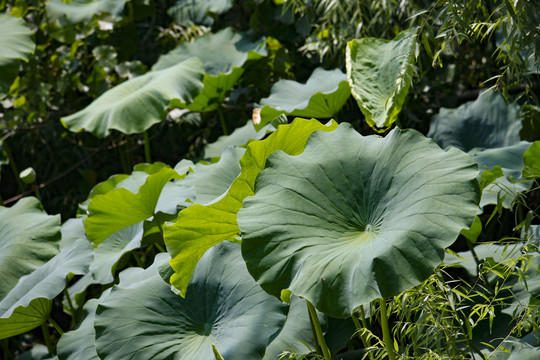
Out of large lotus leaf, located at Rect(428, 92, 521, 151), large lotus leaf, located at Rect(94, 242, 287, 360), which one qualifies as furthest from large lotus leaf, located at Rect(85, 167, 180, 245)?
large lotus leaf, located at Rect(428, 92, 521, 151)

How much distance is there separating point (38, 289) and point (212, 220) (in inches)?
29.5

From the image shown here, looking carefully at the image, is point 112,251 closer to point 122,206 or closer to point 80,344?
point 122,206

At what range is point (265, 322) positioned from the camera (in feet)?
4.54

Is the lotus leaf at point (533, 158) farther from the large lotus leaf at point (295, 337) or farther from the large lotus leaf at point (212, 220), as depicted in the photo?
the large lotus leaf at point (295, 337)

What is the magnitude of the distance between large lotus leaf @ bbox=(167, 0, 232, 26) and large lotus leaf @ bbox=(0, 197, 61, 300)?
147 centimetres

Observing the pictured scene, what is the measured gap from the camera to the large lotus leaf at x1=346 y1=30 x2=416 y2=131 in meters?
1.71

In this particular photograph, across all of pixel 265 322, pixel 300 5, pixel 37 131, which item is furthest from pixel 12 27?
pixel 265 322

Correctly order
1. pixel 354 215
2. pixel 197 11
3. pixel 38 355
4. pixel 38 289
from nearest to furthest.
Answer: pixel 354 215 < pixel 38 289 < pixel 38 355 < pixel 197 11

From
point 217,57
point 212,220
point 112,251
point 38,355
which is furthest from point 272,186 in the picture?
point 217,57

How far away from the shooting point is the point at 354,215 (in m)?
1.27

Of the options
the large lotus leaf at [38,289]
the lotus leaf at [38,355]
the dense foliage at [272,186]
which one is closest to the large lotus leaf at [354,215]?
the dense foliage at [272,186]

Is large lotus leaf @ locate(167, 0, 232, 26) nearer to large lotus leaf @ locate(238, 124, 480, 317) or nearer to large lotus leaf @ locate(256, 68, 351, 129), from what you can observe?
large lotus leaf @ locate(256, 68, 351, 129)

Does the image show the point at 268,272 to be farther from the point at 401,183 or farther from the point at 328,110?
the point at 328,110

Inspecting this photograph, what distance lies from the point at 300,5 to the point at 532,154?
134cm
